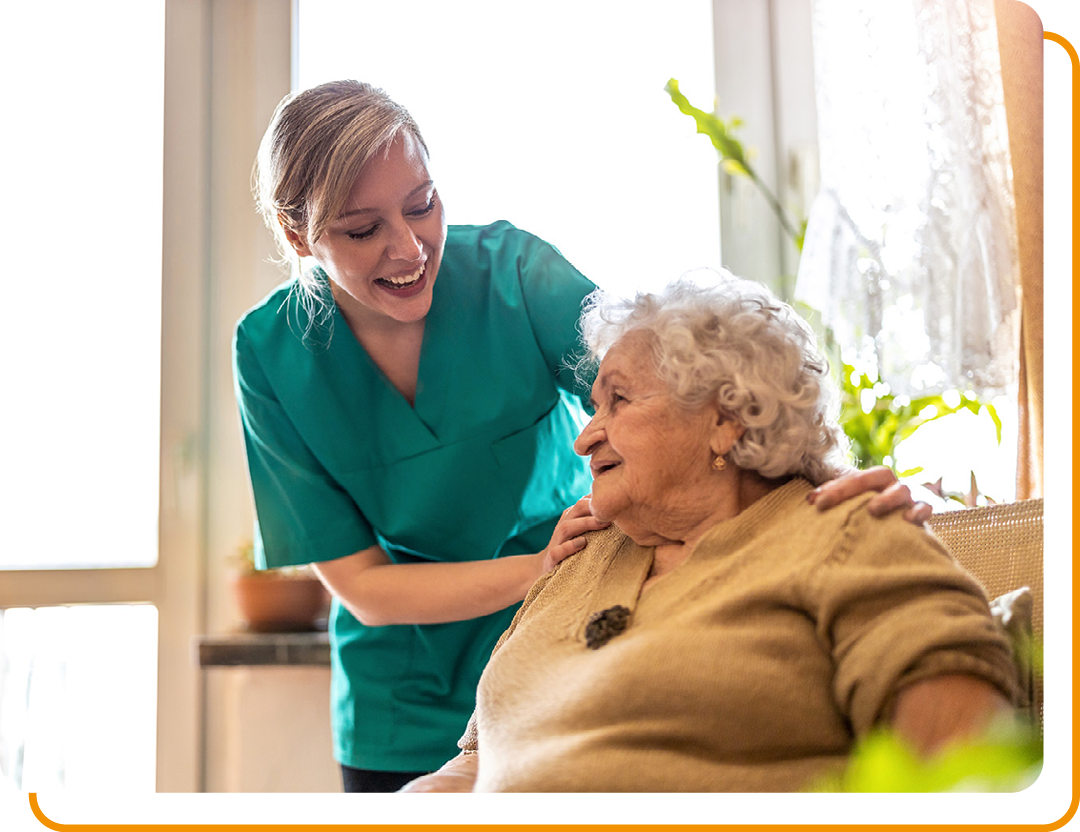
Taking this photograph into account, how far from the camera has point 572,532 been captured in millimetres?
1160

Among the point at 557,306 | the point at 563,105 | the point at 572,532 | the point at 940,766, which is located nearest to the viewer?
the point at 940,766

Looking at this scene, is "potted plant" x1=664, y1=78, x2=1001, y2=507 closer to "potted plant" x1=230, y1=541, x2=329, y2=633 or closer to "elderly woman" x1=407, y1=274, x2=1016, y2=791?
"elderly woman" x1=407, y1=274, x2=1016, y2=791

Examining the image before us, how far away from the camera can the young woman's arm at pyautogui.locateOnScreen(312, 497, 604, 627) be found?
1281 millimetres

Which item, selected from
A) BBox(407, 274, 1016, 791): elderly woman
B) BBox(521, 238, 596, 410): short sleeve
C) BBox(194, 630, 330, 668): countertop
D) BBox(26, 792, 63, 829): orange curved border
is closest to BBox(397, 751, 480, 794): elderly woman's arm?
BBox(407, 274, 1016, 791): elderly woman

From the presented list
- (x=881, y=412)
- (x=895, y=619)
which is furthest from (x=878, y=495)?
(x=881, y=412)

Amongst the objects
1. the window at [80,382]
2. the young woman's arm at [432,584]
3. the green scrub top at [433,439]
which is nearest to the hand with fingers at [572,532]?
the young woman's arm at [432,584]

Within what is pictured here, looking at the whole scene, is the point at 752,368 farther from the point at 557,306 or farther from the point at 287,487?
the point at 287,487

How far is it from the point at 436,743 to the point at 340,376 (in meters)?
0.64

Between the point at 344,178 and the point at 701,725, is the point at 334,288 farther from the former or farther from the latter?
the point at 701,725

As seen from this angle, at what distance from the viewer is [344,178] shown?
3.97ft

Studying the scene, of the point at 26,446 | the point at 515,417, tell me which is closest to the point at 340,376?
the point at 515,417

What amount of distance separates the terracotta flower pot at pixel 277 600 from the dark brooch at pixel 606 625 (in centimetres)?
128

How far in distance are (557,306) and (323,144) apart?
0.42m

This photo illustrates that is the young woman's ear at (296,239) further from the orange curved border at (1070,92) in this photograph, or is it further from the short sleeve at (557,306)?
the orange curved border at (1070,92)
